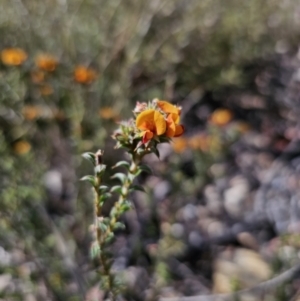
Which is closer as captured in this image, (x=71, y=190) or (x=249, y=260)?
(x=249, y=260)

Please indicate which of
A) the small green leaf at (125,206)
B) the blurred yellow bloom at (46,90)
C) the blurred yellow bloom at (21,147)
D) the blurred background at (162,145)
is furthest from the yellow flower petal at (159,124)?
the blurred yellow bloom at (46,90)

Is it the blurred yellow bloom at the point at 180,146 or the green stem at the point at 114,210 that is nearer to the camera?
the green stem at the point at 114,210

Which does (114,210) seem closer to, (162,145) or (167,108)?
(167,108)

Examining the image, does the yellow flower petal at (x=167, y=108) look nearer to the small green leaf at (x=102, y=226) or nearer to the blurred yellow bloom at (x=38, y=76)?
the small green leaf at (x=102, y=226)

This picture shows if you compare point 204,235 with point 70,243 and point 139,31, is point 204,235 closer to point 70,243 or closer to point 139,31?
point 70,243

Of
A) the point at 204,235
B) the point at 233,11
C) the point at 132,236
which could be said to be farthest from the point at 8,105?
the point at 233,11

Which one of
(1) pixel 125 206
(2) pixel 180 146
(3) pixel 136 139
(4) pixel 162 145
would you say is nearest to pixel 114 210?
(1) pixel 125 206

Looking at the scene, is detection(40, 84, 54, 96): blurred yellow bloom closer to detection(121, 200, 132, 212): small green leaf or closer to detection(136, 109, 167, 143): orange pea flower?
detection(121, 200, 132, 212): small green leaf

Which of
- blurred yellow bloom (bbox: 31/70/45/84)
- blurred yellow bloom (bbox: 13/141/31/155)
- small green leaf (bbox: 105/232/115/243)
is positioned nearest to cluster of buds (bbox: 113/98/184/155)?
small green leaf (bbox: 105/232/115/243)
